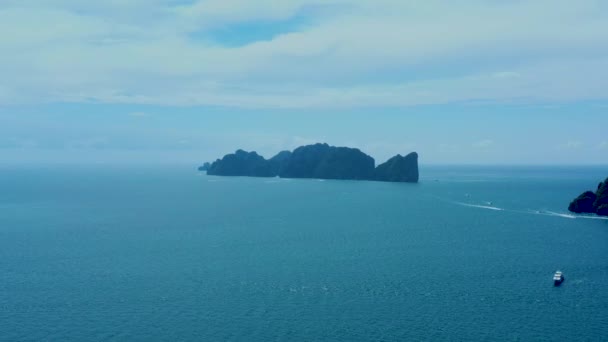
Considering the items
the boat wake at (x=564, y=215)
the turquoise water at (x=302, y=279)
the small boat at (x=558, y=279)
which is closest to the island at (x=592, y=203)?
the boat wake at (x=564, y=215)

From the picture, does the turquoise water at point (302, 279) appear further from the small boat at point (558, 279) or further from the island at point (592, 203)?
the island at point (592, 203)

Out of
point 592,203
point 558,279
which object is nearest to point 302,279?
point 558,279

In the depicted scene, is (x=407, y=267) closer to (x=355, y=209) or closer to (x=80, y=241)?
(x=80, y=241)

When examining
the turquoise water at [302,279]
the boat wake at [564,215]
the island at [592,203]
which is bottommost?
the turquoise water at [302,279]

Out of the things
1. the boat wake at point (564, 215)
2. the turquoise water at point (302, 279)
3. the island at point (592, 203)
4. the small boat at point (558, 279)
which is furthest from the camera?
the island at point (592, 203)

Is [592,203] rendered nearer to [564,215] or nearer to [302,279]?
[564,215]

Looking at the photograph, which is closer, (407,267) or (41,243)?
(407,267)

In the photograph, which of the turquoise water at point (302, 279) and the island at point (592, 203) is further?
the island at point (592, 203)

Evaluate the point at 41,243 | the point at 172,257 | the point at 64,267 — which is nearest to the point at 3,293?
the point at 64,267
